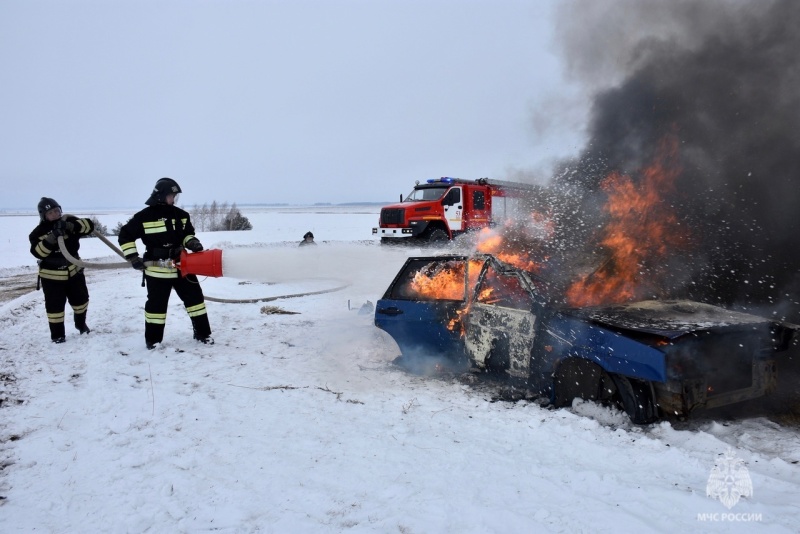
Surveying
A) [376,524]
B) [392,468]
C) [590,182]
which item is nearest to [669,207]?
[590,182]

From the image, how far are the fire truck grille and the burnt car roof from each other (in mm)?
12362

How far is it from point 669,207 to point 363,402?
517 cm

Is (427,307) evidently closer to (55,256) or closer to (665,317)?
(665,317)

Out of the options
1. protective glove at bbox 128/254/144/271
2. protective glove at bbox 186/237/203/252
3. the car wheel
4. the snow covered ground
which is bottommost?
the snow covered ground

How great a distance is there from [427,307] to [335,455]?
196cm

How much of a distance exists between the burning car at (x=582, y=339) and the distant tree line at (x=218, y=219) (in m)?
35.5

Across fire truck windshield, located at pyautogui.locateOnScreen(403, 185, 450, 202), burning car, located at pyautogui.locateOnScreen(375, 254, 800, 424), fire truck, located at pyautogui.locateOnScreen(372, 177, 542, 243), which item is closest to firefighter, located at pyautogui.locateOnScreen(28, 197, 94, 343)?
burning car, located at pyautogui.locateOnScreen(375, 254, 800, 424)

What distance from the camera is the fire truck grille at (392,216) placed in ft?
54.5

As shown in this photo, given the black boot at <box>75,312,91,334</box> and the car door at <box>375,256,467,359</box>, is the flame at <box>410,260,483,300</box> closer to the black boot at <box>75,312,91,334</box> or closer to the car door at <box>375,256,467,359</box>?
the car door at <box>375,256,467,359</box>

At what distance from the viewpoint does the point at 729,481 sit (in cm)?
283

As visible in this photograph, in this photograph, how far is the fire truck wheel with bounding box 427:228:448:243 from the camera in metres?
16.5

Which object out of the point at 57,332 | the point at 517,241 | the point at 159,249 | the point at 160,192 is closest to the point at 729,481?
the point at 517,241

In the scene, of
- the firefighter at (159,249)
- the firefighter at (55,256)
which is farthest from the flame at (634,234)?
the firefighter at (55,256)

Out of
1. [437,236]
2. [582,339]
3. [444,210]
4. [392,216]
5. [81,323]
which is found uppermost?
[444,210]
